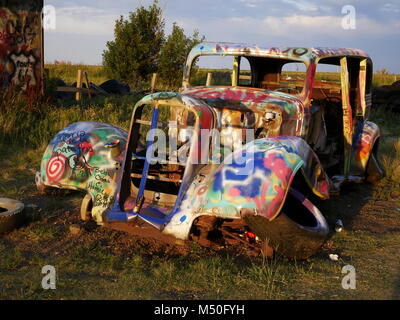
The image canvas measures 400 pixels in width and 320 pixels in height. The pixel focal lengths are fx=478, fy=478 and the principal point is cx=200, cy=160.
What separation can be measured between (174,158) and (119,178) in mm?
535

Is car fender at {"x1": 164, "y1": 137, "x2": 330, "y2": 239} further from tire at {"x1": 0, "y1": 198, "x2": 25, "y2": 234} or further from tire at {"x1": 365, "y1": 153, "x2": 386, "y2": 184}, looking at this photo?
tire at {"x1": 365, "y1": 153, "x2": 386, "y2": 184}

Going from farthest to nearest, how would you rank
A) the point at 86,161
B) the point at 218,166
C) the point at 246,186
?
the point at 86,161 → the point at 218,166 → the point at 246,186

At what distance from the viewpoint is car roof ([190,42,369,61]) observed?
5.16 meters

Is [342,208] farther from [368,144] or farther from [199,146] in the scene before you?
[199,146]

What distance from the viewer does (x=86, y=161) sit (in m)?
4.92

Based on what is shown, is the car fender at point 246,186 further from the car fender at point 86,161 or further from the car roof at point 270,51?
the car roof at point 270,51

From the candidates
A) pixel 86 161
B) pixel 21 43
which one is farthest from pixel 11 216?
pixel 21 43

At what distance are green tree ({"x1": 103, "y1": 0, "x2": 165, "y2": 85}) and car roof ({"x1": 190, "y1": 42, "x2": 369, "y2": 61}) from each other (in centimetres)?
1762

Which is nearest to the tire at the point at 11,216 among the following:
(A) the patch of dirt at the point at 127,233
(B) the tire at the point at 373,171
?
(A) the patch of dirt at the point at 127,233

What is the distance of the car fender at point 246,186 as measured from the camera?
145 inches

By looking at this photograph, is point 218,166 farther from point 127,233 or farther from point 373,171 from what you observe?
point 373,171

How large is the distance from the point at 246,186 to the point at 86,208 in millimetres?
1774

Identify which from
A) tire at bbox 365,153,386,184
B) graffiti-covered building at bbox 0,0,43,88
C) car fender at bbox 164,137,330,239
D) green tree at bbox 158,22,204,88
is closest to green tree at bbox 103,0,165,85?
green tree at bbox 158,22,204,88

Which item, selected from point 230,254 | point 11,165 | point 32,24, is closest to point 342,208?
point 230,254
